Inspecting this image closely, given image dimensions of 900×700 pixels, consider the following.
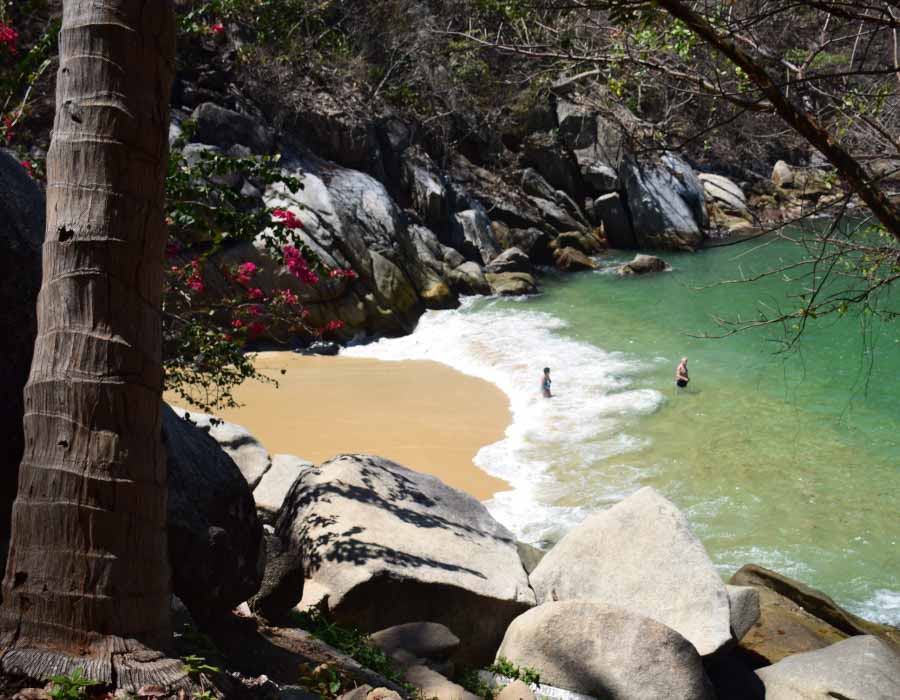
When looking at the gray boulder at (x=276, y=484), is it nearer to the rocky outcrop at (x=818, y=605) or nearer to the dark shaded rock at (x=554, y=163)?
the rocky outcrop at (x=818, y=605)

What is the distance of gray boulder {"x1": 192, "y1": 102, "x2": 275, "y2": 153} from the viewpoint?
2186 centimetres

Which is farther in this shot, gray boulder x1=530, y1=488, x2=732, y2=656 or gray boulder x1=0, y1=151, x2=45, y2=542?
gray boulder x1=530, y1=488, x2=732, y2=656

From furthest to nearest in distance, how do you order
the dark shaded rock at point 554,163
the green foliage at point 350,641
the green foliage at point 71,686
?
1. the dark shaded rock at point 554,163
2. the green foliage at point 350,641
3. the green foliage at point 71,686

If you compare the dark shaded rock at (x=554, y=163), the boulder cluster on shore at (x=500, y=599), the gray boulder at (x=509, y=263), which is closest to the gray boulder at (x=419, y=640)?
the boulder cluster on shore at (x=500, y=599)

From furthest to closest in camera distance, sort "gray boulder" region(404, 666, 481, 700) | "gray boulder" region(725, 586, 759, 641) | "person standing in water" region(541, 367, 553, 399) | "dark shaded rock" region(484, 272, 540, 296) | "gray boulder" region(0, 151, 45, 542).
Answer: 1. "dark shaded rock" region(484, 272, 540, 296)
2. "person standing in water" region(541, 367, 553, 399)
3. "gray boulder" region(725, 586, 759, 641)
4. "gray boulder" region(404, 666, 481, 700)
5. "gray boulder" region(0, 151, 45, 542)

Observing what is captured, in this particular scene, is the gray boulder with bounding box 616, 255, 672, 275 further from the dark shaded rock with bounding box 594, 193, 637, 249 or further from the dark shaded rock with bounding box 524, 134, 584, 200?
the dark shaded rock with bounding box 524, 134, 584, 200

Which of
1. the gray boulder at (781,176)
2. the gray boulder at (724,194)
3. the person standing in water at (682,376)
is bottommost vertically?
the person standing in water at (682,376)

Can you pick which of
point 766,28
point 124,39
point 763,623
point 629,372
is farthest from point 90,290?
point 629,372

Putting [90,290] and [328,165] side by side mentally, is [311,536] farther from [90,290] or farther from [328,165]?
[328,165]

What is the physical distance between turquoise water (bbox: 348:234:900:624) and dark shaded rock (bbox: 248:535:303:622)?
3.75 m

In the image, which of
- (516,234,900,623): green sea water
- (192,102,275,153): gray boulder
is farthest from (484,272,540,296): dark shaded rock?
(192,102,275,153): gray boulder

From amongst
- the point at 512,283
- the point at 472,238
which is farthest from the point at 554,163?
the point at 512,283

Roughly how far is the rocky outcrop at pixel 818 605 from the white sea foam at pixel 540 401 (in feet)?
9.32

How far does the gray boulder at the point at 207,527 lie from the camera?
4336mm
